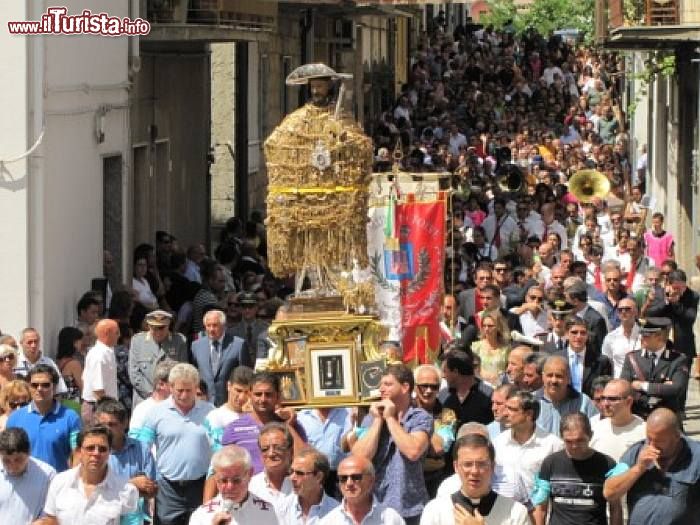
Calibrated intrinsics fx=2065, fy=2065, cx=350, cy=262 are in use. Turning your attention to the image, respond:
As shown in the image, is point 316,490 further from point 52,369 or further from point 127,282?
point 127,282

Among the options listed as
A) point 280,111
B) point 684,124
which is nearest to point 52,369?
point 684,124

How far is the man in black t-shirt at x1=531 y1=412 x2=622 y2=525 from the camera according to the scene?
11.1 m

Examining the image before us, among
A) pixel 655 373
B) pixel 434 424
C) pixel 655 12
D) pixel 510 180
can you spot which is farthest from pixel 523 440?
pixel 510 180

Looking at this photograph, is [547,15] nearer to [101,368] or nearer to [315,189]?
[101,368]

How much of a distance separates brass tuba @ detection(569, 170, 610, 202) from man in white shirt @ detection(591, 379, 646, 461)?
47.9ft

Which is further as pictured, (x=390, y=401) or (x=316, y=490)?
(x=390, y=401)

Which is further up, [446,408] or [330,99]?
[330,99]

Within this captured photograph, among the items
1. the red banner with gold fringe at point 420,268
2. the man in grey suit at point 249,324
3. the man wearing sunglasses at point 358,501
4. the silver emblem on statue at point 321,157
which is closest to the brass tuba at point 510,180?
the red banner with gold fringe at point 420,268

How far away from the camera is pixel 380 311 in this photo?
17172 millimetres

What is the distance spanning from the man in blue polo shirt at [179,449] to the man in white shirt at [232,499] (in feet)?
7.80

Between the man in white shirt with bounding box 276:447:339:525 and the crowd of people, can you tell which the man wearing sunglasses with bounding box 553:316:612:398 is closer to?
the crowd of people

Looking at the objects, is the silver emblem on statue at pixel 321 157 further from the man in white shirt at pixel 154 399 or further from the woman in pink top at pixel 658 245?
the woman in pink top at pixel 658 245

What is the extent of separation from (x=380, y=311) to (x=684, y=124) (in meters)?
13.6

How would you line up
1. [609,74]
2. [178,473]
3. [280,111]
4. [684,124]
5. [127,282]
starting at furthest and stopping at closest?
[609,74] → [280,111] → [684,124] → [127,282] → [178,473]
